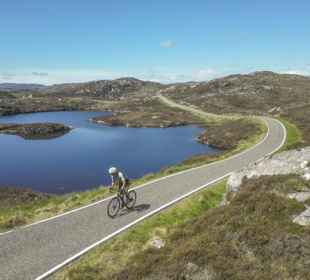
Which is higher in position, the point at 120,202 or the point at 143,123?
the point at 120,202

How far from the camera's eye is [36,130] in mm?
79438

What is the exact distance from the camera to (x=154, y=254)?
30.1 ft

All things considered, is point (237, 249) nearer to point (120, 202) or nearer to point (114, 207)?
point (114, 207)

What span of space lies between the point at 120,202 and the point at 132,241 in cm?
342

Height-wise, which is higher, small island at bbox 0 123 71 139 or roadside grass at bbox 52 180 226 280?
roadside grass at bbox 52 180 226 280

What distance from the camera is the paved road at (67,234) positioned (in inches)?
392

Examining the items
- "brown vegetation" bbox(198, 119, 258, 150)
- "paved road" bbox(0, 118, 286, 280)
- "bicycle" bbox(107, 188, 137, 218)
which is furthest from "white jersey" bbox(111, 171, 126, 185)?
"brown vegetation" bbox(198, 119, 258, 150)

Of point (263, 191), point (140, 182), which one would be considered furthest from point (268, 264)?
point (140, 182)

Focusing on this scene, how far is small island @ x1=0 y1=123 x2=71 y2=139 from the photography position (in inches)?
2968

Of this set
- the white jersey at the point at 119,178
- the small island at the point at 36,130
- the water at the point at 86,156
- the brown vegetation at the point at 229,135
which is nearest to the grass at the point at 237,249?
the white jersey at the point at 119,178

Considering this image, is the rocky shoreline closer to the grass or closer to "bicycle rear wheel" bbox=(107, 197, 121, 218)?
"bicycle rear wheel" bbox=(107, 197, 121, 218)

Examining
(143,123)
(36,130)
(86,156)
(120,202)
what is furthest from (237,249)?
(143,123)

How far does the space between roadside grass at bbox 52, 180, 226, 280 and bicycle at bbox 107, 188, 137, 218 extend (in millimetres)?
1671

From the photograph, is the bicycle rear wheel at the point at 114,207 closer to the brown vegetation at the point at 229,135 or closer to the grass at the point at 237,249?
the grass at the point at 237,249
